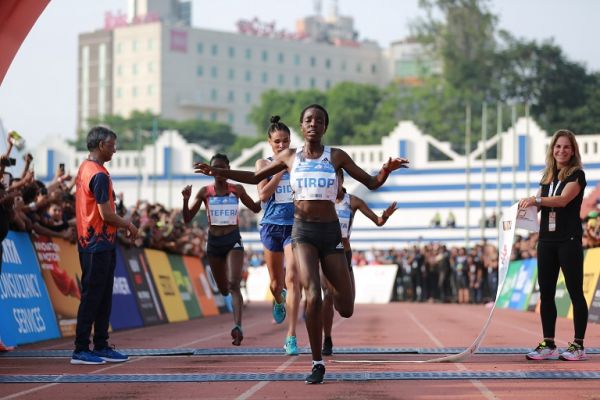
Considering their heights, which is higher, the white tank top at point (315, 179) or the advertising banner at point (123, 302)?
the white tank top at point (315, 179)

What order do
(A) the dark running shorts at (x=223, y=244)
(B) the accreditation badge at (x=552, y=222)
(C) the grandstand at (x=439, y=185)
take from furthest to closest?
(C) the grandstand at (x=439, y=185) → (A) the dark running shorts at (x=223, y=244) → (B) the accreditation badge at (x=552, y=222)

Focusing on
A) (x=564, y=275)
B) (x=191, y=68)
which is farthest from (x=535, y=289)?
(x=191, y=68)

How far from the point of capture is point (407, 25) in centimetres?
12575

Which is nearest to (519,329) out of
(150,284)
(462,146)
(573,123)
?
(150,284)

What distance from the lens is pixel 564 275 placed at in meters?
13.6

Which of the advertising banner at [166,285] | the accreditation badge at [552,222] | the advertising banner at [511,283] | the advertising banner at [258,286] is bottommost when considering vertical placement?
the advertising banner at [258,286]

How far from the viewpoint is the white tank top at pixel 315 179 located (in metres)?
11.3

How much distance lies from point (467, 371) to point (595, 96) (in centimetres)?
A: 10663

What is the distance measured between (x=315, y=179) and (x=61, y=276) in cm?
851

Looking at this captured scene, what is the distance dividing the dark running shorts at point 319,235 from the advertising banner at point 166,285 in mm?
13713

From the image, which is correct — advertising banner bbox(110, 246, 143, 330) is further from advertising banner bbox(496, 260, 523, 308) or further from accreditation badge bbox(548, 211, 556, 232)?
advertising banner bbox(496, 260, 523, 308)

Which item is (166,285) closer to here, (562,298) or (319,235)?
(562,298)

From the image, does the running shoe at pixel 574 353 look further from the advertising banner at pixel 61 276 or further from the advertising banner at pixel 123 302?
the advertising banner at pixel 123 302

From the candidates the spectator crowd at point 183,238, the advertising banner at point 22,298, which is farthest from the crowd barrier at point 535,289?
the advertising banner at point 22,298
